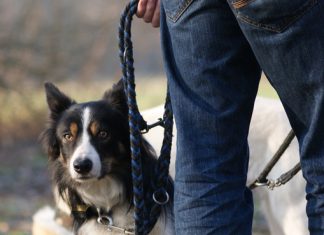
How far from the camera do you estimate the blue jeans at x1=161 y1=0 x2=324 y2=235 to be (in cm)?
193

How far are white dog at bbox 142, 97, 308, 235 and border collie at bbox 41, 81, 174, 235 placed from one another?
50 centimetres

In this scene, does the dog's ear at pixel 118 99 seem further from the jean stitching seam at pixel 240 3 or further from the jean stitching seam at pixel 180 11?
the jean stitching seam at pixel 240 3

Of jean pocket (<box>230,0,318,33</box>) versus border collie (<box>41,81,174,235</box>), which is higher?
jean pocket (<box>230,0,318,33</box>)

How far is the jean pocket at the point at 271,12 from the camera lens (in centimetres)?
188

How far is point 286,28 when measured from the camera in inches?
75.4

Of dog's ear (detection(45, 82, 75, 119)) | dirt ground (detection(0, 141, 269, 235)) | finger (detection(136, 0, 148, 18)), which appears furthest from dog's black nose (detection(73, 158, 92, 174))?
dirt ground (detection(0, 141, 269, 235))

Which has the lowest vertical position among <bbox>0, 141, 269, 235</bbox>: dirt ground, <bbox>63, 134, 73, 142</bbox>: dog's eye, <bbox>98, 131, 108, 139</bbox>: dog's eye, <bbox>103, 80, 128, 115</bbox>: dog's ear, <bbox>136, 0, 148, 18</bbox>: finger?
<bbox>0, 141, 269, 235</bbox>: dirt ground

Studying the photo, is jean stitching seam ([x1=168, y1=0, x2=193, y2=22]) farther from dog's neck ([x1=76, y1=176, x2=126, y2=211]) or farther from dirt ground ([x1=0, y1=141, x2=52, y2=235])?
dirt ground ([x1=0, y1=141, x2=52, y2=235])

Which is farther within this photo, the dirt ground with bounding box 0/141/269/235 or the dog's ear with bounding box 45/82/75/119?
the dirt ground with bounding box 0/141/269/235

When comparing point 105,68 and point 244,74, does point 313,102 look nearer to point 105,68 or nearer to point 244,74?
point 244,74

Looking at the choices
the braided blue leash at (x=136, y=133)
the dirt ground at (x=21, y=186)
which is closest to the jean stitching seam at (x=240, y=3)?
the braided blue leash at (x=136, y=133)

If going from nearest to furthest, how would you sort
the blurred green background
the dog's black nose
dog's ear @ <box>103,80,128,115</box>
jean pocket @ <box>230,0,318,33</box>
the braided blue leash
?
1. jean pocket @ <box>230,0,318,33</box>
2. the braided blue leash
3. the dog's black nose
4. dog's ear @ <box>103,80,128,115</box>
5. the blurred green background

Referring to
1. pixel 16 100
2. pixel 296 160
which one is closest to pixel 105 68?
pixel 16 100

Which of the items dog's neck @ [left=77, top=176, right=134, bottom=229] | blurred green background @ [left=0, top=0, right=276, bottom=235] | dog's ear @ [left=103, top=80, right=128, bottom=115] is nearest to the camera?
dog's neck @ [left=77, top=176, right=134, bottom=229]
